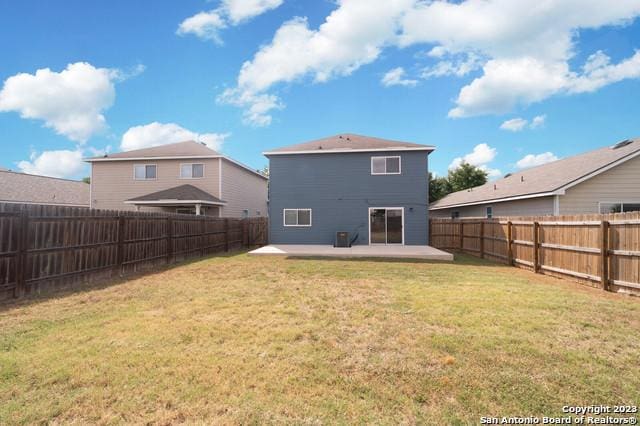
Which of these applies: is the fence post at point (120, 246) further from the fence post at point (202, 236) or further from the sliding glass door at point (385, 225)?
the sliding glass door at point (385, 225)

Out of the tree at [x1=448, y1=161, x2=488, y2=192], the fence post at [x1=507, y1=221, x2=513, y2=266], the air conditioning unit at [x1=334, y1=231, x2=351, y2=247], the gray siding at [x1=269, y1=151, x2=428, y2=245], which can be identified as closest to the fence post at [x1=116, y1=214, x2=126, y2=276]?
the gray siding at [x1=269, y1=151, x2=428, y2=245]

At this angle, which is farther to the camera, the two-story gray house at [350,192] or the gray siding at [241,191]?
the gray siding at [241,191]

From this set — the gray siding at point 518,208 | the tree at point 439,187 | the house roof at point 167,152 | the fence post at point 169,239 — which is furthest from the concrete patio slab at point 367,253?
the tree at point 439,187

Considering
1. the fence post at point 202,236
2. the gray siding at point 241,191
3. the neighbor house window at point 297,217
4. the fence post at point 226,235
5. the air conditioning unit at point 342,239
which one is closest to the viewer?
the fence post at point 202,236

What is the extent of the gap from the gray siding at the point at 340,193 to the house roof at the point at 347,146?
30 centimetres

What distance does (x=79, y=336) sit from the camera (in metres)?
4.03

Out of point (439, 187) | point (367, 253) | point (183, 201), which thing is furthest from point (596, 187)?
point (439, 187)

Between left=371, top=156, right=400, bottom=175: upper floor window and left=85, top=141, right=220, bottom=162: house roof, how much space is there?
10192mm

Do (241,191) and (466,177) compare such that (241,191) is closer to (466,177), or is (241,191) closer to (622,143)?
(622,143)

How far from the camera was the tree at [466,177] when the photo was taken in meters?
35.0

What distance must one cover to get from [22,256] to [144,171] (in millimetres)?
15217

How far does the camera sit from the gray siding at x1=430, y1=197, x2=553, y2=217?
12527mm

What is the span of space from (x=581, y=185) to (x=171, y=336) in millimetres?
14937

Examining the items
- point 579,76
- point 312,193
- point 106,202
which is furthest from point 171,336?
point 106,202
